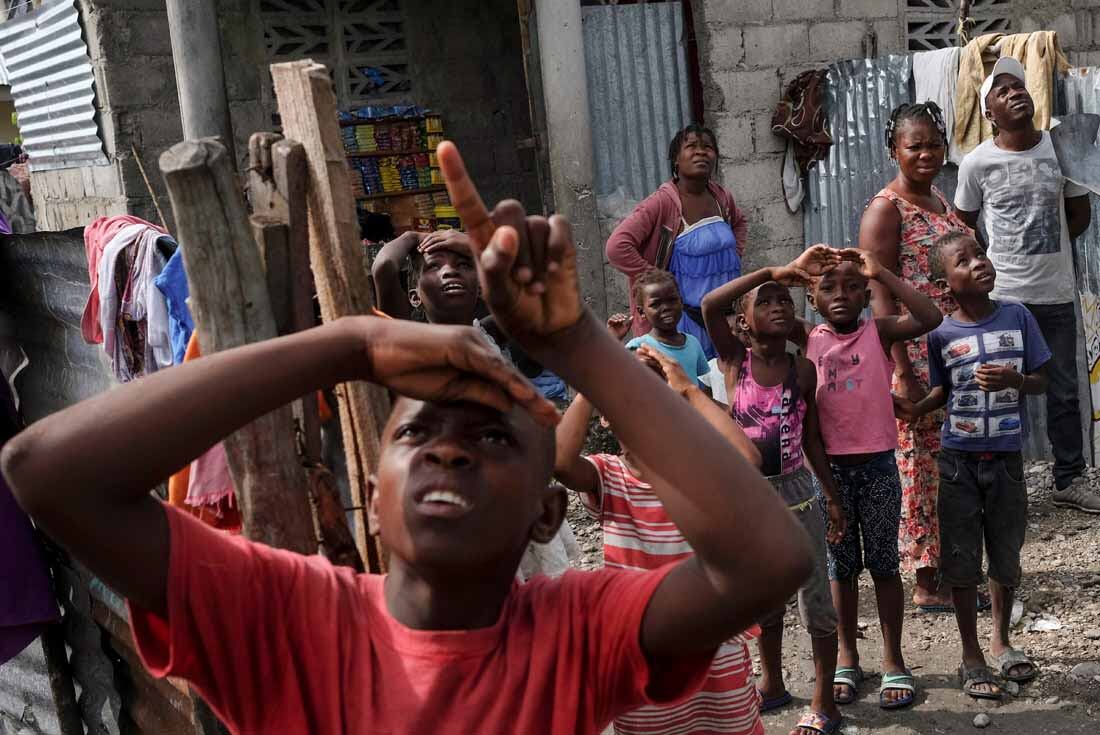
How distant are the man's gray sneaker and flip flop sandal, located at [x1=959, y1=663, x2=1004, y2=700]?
2.08m

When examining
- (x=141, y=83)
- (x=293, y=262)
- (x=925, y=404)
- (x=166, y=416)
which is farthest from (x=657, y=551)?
(x=141, y=83)

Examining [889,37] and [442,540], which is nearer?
[442,540]

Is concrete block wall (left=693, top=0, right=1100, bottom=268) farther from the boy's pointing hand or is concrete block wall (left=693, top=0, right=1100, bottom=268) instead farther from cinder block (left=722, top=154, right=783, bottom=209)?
the boy's pointing hand

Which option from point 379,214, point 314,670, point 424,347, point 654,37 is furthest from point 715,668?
point 379,214

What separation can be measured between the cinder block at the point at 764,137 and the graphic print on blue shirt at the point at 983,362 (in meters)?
3.33

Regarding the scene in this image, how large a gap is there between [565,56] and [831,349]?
341 centimetres

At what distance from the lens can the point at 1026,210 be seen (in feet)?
18.5

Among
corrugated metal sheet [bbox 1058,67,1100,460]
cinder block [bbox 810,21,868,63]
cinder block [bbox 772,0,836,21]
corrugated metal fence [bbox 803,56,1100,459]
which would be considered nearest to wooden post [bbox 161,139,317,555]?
corrugated metal sheet [bbox 1058,67,1100,460]

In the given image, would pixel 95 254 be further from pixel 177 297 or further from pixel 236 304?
pixel 236 304

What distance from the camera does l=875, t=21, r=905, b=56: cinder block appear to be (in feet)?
24.9

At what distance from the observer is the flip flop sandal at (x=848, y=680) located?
4.16 metres

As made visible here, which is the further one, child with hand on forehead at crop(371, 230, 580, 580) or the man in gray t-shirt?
the man in gray t-shirt

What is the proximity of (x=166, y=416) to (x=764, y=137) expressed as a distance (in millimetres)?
6397

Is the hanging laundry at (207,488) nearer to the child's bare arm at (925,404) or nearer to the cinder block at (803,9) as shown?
the child's bare arm at (925,404)
